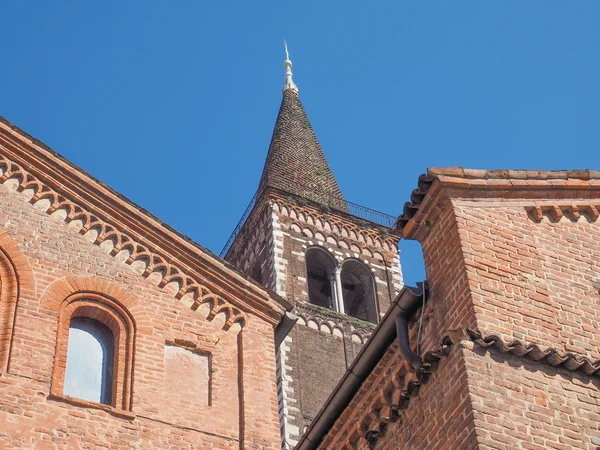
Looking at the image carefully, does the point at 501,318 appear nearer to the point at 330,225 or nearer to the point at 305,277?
the point at 305,277

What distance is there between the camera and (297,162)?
4112 cm

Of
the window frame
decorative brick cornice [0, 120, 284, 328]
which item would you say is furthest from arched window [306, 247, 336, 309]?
the window frame

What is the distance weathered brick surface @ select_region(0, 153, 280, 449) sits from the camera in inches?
505

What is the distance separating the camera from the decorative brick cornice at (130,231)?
15039 mm

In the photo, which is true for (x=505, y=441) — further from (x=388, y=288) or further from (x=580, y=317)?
(x=388, y=288)

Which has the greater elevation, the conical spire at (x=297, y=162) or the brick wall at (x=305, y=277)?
the conical spire at (x=297, y=162)

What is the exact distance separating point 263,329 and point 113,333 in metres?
2.19

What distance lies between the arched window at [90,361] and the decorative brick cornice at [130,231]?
3.83 feet

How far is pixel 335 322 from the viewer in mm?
33500

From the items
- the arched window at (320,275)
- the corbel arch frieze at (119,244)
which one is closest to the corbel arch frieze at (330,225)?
the arched window at (320,275)

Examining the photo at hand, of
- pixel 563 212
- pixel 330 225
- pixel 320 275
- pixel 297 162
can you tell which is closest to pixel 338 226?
pixel 330 225

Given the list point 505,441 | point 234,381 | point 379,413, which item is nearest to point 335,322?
point 234,381

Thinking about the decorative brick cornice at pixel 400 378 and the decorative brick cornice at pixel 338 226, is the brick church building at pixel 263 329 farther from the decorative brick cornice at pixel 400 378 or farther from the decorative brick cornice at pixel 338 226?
the decorative brick cornice at pixel 338 226

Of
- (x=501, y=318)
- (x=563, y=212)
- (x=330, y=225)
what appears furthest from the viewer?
(x=330, y=225)
